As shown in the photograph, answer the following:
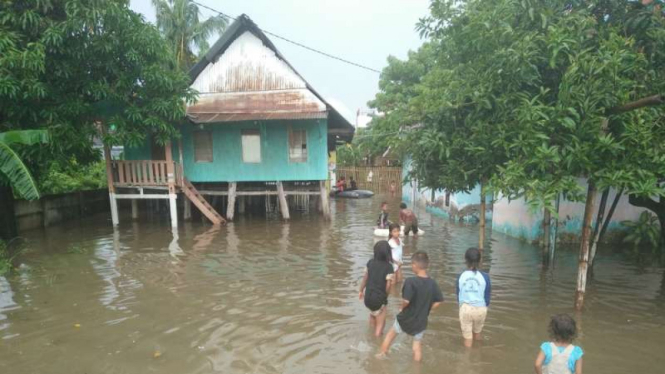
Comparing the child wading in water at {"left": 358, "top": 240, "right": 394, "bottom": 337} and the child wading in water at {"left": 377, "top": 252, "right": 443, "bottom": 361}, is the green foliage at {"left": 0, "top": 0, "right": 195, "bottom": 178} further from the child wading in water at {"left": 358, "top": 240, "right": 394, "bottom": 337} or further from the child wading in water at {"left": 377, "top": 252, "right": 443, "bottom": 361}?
the child wading in water at {"left": 377, "top": 252, "right": 443, "bottom": 361}

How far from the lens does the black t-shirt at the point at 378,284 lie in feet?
16.3

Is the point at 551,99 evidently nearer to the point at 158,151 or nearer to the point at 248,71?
the point at 248,71

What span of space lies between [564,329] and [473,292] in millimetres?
1566

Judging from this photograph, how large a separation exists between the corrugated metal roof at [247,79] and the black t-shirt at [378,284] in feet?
37.6

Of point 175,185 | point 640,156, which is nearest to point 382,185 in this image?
point 175,185

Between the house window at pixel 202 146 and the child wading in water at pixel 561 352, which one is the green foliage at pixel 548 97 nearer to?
the child wading in water at pixel 561 352

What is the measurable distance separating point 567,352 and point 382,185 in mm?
27868

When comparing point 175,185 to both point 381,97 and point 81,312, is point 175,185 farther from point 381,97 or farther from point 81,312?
point 381,97

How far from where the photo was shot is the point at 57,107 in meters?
11.2

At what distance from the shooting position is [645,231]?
34.3ft

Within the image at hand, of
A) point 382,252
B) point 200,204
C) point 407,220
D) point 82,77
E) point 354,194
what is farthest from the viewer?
point 354,194

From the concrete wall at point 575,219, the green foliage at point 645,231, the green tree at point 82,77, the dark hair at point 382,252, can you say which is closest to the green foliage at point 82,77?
the green tree at point 82,77

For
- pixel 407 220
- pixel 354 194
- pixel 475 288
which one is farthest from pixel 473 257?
pixel 354 194

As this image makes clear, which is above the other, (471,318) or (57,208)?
(57,208)
